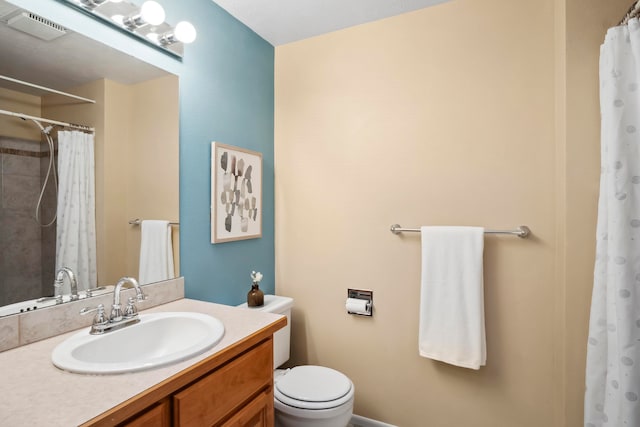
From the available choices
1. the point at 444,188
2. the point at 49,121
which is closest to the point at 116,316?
the point at 49,121

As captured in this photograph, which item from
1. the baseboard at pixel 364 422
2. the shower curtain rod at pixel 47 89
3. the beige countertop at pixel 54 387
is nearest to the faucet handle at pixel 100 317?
the beige countertop at pixel 54 387

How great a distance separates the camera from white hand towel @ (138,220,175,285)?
1.39 metres

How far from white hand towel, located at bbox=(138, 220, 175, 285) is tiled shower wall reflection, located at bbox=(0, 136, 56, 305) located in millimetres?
324

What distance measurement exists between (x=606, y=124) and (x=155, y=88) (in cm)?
181

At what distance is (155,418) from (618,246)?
1.48 metres

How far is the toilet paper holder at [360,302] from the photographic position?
191 centimetres

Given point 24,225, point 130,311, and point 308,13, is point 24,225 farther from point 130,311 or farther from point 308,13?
point 308,13

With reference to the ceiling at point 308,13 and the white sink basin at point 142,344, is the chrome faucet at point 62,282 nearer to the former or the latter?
the white sink basin at point 142,344

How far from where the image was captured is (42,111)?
42.9 inches

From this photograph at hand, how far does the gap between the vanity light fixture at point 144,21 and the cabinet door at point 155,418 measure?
4.48 ft

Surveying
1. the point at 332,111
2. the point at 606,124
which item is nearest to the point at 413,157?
the point at 332,111

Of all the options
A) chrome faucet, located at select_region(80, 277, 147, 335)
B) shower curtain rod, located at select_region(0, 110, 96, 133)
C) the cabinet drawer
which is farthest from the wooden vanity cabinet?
shower curtain rod, located at select_region(0, 110, 96, 133)

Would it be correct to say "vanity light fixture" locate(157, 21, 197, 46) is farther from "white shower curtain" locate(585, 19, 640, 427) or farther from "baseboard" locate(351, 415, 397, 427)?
"baseboard" locate(351, 415, 397, 427)

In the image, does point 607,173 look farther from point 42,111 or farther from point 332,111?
point 42,111
